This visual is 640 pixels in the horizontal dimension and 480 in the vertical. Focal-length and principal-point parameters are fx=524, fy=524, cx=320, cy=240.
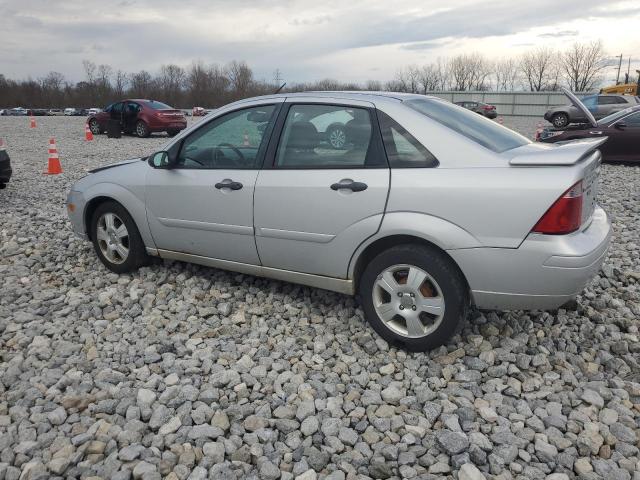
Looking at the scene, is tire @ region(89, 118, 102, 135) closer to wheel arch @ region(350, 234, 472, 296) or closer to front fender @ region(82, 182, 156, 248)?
front fender @ region(82, 182, 156, 248)

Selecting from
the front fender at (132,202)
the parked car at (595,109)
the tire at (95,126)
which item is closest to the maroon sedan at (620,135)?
the front fender at (132,202)

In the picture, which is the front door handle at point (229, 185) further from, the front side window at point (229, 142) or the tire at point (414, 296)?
the tire at point (414, 296)

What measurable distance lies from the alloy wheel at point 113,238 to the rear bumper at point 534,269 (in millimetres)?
2973

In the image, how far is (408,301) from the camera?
328cm

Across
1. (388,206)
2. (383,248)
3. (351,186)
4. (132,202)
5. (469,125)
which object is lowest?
(383,248)

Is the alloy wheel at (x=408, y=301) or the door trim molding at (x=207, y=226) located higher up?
the door trim molding at (x=207, y=226)

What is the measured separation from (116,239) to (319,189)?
7.35 feet

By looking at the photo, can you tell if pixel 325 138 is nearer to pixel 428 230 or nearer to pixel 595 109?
pixel 428 230

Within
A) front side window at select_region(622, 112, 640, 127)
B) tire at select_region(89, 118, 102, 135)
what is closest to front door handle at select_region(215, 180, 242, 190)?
front side window at select_region(622, 112, 640, 127)

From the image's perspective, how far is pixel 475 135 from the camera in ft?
10.9

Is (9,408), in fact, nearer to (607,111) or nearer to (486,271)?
(486,271)

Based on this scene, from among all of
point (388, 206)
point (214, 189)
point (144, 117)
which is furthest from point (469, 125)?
point (144, 117)

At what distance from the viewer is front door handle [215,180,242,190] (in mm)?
3779

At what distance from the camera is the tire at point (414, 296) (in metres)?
3.12
